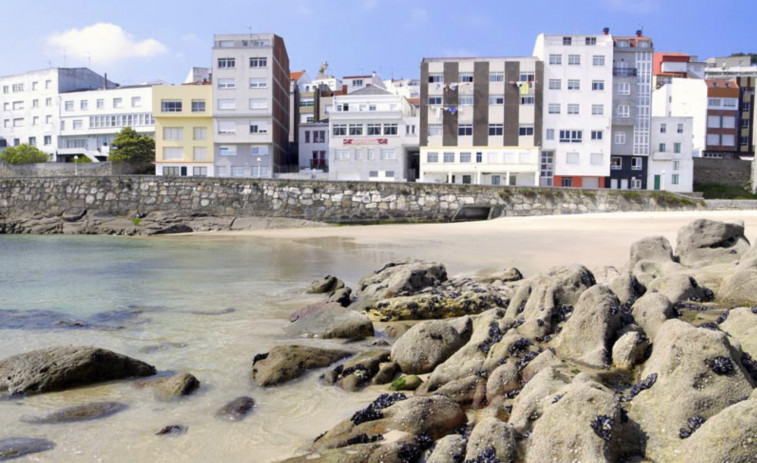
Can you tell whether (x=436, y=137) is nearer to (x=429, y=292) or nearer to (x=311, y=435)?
(x=429, y=292)

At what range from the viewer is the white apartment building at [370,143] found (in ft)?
215

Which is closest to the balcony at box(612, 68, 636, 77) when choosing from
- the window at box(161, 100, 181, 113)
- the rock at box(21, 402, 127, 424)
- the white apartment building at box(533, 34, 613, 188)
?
the white apartment building at box(533, 34, 613, 188)

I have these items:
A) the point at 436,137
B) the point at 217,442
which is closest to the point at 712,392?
the point at 217,442

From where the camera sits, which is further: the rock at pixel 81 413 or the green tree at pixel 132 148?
the green tree at pixel 132 148

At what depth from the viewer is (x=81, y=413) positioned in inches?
295

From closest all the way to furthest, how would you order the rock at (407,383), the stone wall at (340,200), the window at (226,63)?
the rock at (407,383) → the stone wall at (340,200) → the window at (226,63)

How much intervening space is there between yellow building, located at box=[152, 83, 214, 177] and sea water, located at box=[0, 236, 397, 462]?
45.2m

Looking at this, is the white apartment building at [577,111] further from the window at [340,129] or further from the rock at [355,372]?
the rock at [355,372]

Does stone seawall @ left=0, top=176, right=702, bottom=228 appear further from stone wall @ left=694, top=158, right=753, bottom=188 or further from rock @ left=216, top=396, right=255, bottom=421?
rock @ left=216, top=396, right=255, bottom=421

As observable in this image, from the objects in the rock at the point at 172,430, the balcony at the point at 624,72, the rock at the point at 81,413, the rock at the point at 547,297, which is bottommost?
the rock at the point at 81,413

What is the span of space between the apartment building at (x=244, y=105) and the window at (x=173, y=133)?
3950 mm

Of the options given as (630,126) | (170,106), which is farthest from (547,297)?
(170,106)

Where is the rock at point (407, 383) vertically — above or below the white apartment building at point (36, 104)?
below

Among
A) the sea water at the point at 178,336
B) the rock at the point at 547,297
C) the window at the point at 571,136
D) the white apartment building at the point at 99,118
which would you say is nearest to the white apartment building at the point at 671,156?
the window at the point at 571,136
